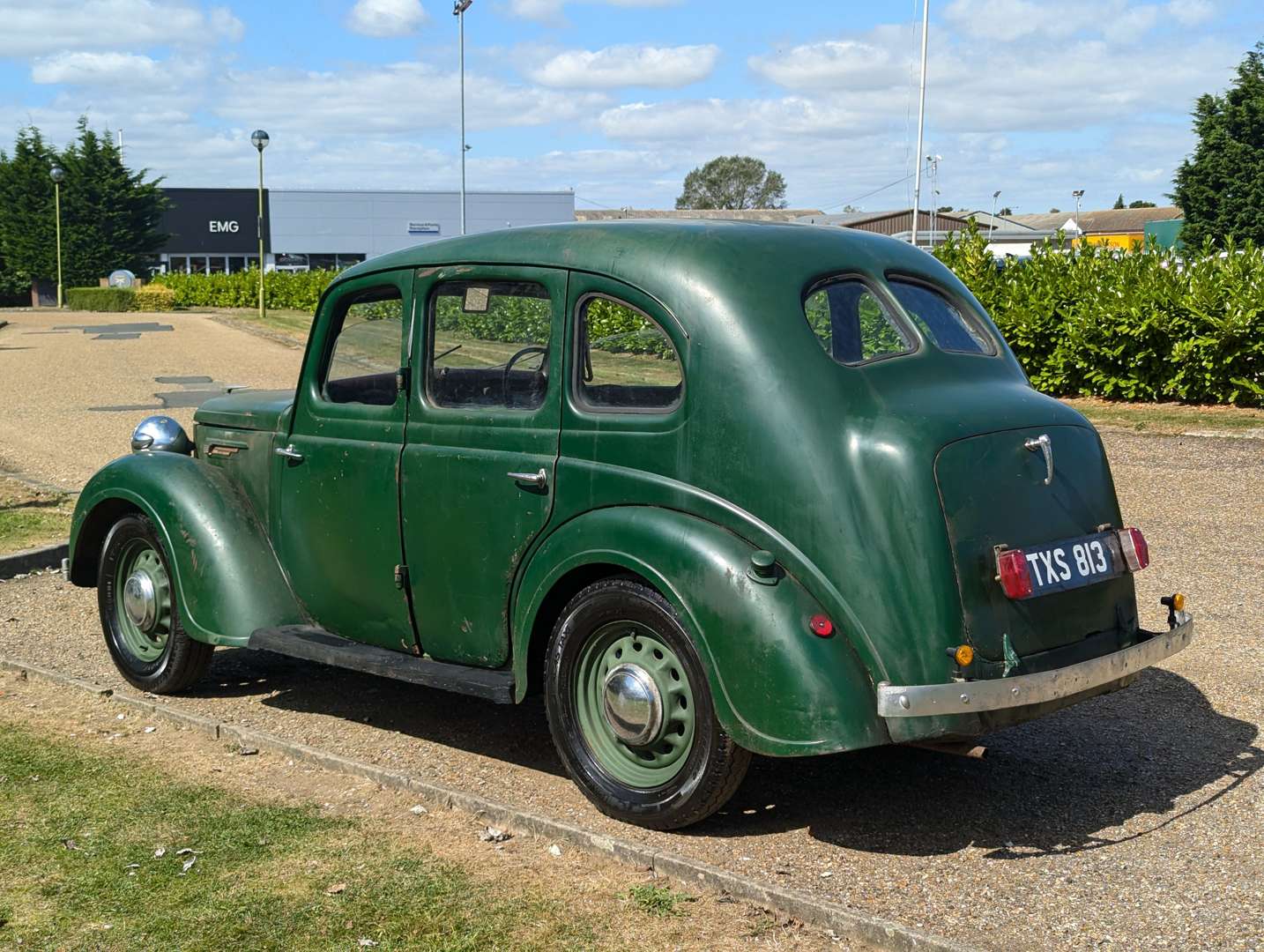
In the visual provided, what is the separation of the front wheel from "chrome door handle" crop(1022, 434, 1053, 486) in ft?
4.00

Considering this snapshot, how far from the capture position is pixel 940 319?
15.9ft

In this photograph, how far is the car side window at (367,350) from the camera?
537 centimetres

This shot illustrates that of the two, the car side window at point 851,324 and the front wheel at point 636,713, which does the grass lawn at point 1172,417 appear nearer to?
the car side window at point 851,324

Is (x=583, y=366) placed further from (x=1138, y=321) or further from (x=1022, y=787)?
(x=1138, y=321)

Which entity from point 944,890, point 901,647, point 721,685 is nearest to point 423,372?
point 721,685

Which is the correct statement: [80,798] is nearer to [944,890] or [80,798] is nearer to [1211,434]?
[944,890]

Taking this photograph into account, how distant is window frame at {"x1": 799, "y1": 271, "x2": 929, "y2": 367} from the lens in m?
4.40

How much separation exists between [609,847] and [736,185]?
12085cm

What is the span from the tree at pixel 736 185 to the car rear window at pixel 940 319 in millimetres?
118122

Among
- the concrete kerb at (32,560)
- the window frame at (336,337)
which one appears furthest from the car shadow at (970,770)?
the concrete kerb at (32,560)

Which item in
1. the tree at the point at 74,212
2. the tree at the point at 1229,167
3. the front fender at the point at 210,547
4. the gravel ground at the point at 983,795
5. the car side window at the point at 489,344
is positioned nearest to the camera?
the gravel ground at the point at 983,795

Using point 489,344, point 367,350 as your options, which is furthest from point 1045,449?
point 367,350

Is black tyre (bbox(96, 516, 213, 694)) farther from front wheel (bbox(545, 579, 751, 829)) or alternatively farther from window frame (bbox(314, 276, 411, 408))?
front wheel (bbox(545, 579, 751, 829))

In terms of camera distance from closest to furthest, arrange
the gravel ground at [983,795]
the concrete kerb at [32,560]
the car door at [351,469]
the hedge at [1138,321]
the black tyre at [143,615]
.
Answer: the gravel ground at [983,795]
the car door at [351,469]
the black tyre at [143,615]
the concrete kerb at [32,560]
the hedge at [1138,321]
